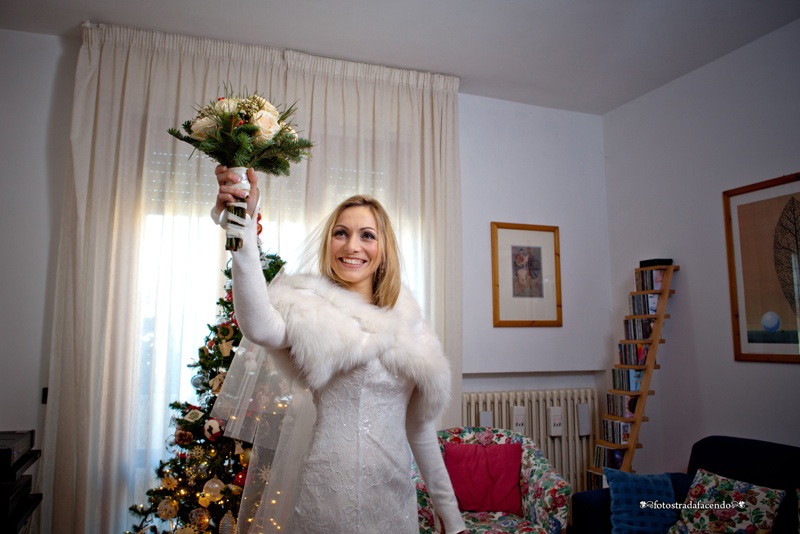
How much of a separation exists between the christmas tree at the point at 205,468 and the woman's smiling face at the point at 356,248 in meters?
1.36

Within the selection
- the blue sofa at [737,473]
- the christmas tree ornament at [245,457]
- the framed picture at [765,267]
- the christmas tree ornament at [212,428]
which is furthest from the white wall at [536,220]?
the christmas tree ornament at [212,428]

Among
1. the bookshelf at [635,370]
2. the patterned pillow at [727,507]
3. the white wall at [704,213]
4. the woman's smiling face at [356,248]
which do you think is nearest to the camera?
the woman's smiling face at [356,248]

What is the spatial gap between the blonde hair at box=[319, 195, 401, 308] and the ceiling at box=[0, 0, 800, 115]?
6.28ft

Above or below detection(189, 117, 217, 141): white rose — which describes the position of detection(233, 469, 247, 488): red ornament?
below

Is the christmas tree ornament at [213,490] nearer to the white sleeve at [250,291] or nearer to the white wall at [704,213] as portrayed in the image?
the white sleeve at [250,291]

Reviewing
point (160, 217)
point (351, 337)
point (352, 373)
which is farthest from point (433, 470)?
point (160, 217)

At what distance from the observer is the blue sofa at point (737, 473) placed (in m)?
2.54

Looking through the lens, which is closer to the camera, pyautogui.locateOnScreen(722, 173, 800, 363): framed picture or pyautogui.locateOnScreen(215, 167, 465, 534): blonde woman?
pyautogui.locateOnScreen(215, 167, 465, 534): blonde woman

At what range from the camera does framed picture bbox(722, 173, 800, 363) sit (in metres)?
3.15

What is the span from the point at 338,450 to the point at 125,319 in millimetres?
2309

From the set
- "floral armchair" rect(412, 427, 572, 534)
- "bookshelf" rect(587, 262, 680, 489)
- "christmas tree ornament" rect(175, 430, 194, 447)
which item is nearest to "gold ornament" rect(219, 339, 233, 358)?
"christmas tree ornament" rect(175, 430, 194, 447)

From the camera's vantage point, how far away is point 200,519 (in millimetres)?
2611

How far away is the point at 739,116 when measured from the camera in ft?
11.6

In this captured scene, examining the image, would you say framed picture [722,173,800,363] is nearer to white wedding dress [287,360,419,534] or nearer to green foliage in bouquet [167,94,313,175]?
white wedding dress [287,360,419,534]
